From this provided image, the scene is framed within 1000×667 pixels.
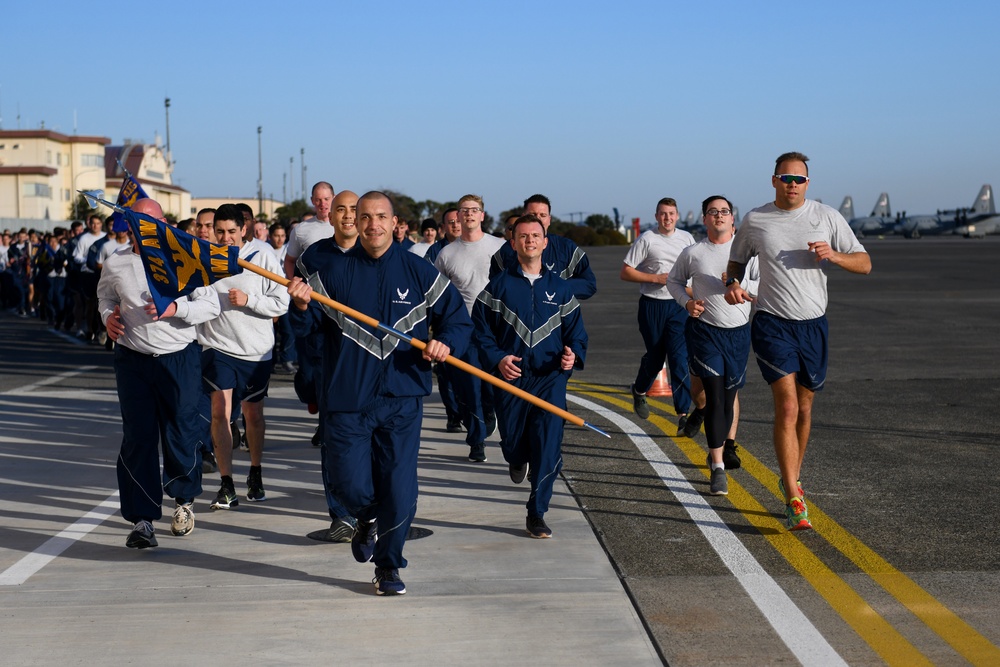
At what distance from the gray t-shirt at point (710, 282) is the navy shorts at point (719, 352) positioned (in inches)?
2.4

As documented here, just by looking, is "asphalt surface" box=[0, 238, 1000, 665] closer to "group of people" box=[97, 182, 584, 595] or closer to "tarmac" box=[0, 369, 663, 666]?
"tarmac" box=[0, 369, 663, 666]

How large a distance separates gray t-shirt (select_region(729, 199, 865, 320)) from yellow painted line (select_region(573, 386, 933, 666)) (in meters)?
1.19

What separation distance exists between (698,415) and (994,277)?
98.1 feet

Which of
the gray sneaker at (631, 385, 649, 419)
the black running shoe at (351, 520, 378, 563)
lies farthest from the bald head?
the gray sneaker at (631, 385, 649, 419)

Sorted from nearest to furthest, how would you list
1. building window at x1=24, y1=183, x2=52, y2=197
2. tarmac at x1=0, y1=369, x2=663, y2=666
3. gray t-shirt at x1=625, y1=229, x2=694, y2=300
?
tarmac at x1=0, y1=369, x2=663, y2=666 → gray t-shirt at x1=625, y1=229, x2=694, y2=300 → building window at x1=24, y1=183, x2=52, y2=197

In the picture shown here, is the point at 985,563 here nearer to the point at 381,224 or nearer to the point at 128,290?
the point at 381,224

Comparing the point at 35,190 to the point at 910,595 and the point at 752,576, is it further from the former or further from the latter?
the point at 910,595

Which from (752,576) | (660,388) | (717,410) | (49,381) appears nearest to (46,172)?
(49,381)

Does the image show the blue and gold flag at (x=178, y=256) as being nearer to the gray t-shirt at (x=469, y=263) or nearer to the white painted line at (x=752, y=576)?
the white painted line at (x=752, y=576)

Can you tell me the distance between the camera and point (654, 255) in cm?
1068

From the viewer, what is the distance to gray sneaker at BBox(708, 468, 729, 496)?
26.2 feet

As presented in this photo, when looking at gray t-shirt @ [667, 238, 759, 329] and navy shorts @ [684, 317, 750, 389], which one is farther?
gray t-shirt @ [667, 238, 759, 329]

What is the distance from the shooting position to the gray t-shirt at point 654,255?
1066cm

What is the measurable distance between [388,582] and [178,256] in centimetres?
189
